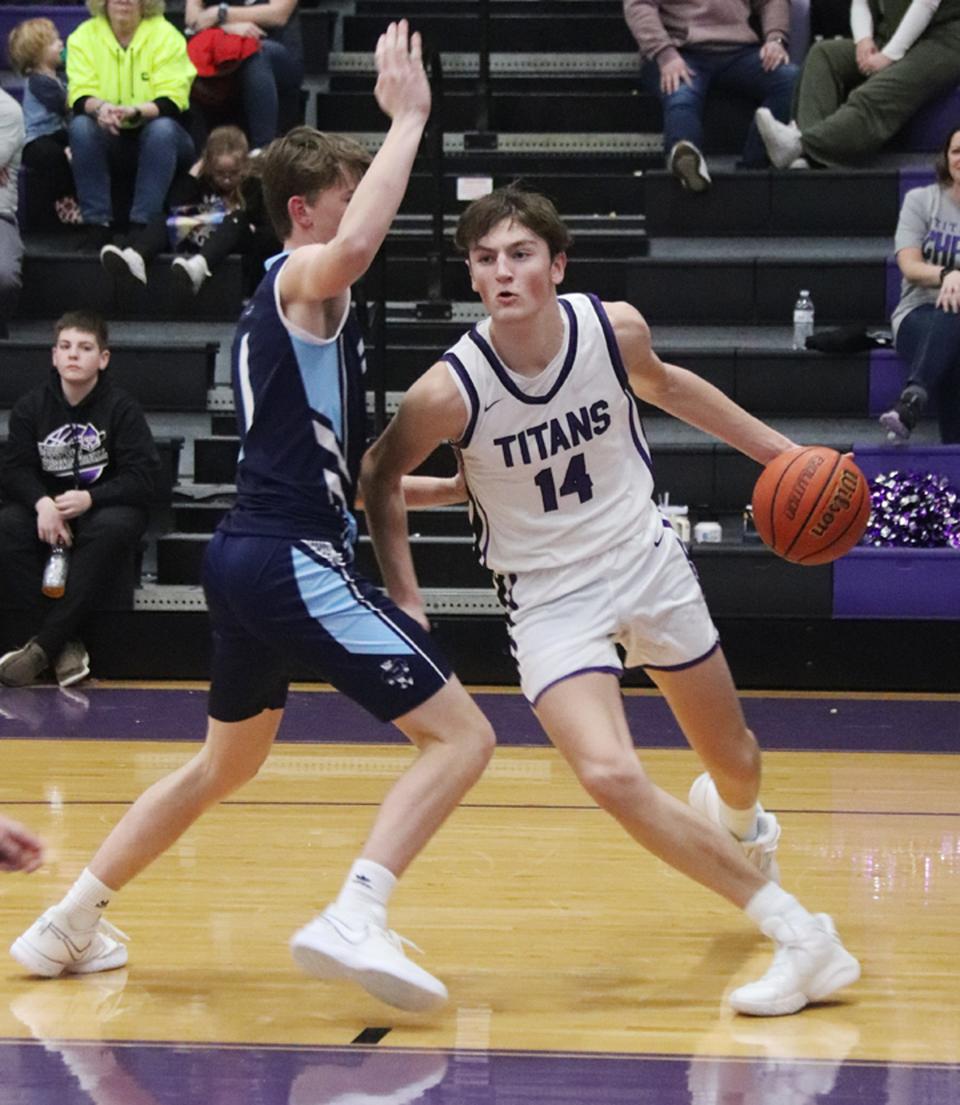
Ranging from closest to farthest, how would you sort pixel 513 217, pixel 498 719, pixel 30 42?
pixel 513 217, pixel 498 719, pixel 30 42

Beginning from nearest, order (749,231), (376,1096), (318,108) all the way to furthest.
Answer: (376,1096) < (749,231) < (318,108)

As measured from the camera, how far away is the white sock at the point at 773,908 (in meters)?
3.75

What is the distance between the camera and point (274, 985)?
13.1ft

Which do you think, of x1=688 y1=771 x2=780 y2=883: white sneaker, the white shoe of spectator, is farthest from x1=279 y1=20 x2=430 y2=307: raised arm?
the white shoe of spectator

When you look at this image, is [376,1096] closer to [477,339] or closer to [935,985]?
[935,985]

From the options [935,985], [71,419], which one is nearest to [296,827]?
[935,985]

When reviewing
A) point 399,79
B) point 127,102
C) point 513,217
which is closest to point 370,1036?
point 513,217

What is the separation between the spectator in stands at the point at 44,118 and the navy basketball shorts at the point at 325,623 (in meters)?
5.89

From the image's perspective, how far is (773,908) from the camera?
3758 mm

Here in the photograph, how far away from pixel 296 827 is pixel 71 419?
9.09ft

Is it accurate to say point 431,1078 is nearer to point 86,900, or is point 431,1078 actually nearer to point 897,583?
point 86,900

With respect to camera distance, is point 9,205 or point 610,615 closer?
point 610,615

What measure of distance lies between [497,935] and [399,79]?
6.26ft

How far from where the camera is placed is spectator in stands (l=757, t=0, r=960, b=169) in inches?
346
